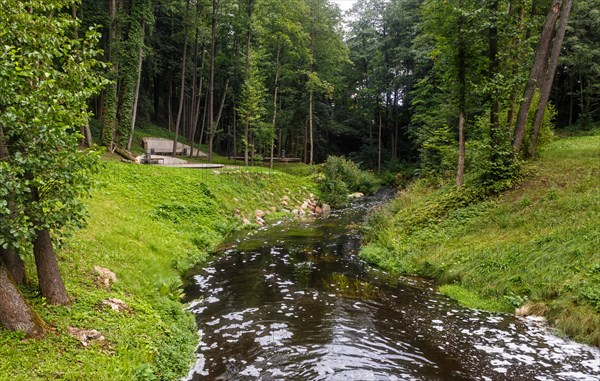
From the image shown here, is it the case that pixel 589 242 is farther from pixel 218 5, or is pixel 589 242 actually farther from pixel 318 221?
pixel 218 5

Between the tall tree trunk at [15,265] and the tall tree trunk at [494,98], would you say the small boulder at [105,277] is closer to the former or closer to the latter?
→ the tall tree trunk at [15,265]

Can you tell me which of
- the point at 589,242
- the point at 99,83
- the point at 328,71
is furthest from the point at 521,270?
the point at 328,71

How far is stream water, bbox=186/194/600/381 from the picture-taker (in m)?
6.95

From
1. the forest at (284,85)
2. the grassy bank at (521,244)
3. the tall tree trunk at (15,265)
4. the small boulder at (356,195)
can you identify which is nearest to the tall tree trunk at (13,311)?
the forest at (284,85)

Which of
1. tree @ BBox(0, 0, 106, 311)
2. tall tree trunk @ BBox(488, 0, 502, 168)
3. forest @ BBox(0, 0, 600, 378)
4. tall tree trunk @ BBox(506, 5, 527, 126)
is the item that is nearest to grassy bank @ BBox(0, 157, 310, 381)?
forest @ BBox(0, 0, 600, 378)

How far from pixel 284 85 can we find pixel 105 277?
41.9 meters

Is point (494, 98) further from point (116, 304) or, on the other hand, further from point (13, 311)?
point (13, 311)

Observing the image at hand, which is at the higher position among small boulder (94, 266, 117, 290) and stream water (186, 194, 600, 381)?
small boulder (94, 266, 117, 290)

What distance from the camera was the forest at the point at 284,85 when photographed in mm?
6219

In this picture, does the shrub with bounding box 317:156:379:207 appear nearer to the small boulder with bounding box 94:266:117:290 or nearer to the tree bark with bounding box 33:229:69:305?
the small boulder with bounding box 94:266:117:290

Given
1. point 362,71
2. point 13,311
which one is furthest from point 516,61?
point 362,71

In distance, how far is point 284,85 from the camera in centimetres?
4816

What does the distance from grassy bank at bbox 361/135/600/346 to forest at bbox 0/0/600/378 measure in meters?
1.36

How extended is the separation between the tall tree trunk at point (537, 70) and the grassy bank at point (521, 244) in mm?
1647
